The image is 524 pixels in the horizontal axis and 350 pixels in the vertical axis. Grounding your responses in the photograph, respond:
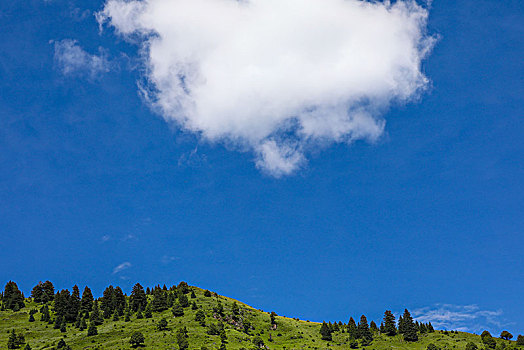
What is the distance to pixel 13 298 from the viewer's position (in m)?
186

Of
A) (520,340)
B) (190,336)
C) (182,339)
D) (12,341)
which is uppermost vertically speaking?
(190,336)

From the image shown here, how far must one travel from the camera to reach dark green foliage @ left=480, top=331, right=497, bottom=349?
163 metres

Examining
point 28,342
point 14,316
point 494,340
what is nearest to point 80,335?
point 28,342

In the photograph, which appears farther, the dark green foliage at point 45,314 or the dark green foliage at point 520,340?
the dark green foliage at point 45,314

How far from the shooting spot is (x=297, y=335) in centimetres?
18388

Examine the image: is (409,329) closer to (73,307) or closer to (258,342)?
(258,342)

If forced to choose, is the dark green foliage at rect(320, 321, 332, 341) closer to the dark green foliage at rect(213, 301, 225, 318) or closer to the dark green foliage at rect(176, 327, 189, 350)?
the dark green foliage at rect(213, 301, 225, 318)

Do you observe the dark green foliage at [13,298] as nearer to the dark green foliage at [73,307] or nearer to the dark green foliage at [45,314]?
the dark green foliage at [45,314]

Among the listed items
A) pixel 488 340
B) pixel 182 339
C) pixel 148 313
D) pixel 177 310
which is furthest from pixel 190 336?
pixel 488 340

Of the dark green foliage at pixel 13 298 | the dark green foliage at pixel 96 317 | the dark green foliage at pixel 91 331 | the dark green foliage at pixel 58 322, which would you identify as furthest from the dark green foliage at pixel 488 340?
the dark green foliage at pixel 13 298

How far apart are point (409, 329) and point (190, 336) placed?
84302 mm

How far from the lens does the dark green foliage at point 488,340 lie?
163 meters

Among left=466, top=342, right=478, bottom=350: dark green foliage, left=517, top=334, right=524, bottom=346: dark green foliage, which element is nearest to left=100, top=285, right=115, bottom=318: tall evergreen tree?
left=466, top=342, right=478, bottom=350: dark green foliage

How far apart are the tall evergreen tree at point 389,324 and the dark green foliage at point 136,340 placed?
319 feet
